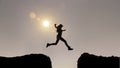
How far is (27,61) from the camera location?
108 ft

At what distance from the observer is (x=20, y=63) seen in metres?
32.7

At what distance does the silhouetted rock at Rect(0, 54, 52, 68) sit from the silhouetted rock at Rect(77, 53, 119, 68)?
2.93 meters

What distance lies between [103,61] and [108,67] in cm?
66

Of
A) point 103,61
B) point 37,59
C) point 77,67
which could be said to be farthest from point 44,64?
point 103,61

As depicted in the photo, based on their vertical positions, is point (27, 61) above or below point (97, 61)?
above

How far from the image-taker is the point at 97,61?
107ft

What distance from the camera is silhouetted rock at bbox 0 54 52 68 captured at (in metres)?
32.7

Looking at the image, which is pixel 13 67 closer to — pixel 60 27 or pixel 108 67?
pixel 60 27

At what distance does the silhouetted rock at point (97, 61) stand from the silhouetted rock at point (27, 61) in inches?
115

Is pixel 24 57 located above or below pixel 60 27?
below

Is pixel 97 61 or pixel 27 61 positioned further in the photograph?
pixel 27 61

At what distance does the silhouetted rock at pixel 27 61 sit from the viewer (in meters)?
32.7

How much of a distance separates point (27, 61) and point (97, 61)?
232 inches

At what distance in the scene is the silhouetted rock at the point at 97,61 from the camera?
3266 cm
